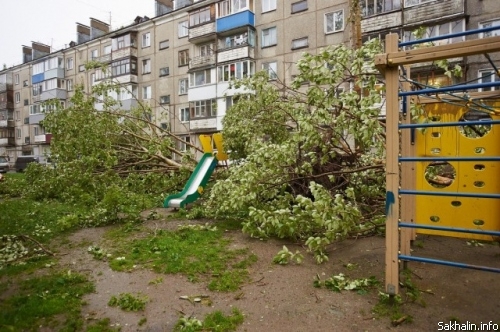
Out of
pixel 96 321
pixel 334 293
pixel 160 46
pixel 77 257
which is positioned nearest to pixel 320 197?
pixel 334 293

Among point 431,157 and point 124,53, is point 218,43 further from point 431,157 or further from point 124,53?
point 431,157

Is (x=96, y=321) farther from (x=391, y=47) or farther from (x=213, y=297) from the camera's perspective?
(x=391, y=47)

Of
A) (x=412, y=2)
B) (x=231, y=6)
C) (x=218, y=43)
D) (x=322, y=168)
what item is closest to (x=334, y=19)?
(x=412, y=2)

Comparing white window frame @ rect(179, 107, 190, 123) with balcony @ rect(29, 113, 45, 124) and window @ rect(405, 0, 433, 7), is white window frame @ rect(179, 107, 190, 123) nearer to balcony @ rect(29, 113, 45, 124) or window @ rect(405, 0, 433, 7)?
window @ rect(405, 0, 433, 7)

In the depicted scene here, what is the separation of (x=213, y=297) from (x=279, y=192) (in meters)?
3.57

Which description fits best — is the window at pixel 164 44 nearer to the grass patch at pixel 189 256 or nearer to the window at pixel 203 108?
the window at pixel 203 108

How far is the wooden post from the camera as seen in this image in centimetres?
316

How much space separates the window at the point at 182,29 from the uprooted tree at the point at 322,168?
2516 centimetres

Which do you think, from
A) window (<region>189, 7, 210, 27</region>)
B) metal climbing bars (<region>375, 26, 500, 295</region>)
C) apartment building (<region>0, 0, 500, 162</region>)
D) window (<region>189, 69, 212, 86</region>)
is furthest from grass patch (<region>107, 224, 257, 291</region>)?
window (<region>189, 7, 210, 27</region>)

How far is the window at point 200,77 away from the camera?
1054 inches

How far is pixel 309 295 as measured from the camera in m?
3.55

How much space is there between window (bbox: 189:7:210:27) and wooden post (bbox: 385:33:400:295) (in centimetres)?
2670

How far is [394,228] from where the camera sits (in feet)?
10.4

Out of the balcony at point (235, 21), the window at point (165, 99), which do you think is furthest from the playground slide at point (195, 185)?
the window at point (165, 99)
